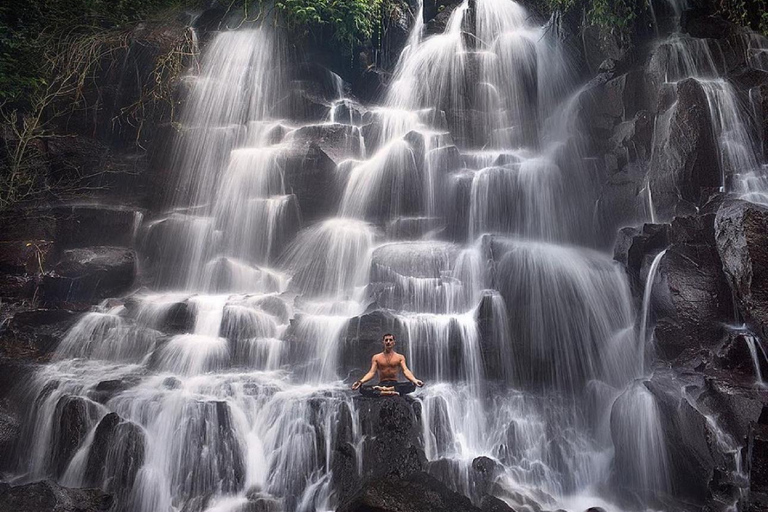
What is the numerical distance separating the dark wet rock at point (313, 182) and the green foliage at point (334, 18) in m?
6.51

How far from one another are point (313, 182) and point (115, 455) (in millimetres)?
9198

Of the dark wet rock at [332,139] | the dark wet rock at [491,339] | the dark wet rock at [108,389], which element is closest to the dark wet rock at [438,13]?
the dark wet rock at [332,139]

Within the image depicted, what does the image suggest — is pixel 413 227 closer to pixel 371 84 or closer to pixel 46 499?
pixel 371 84

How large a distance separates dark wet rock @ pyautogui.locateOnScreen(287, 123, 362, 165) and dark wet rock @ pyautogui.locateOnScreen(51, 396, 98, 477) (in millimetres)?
9516

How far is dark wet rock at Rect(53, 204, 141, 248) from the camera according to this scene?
13.4 metres

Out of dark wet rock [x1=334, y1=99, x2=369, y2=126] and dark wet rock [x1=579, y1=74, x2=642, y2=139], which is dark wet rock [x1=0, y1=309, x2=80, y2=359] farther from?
dark wet rock [x1=579, y1=74, x2=642, y2=139]

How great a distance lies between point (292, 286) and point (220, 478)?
18.2 feet

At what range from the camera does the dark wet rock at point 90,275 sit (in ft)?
38.9

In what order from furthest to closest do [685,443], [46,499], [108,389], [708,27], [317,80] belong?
[317,80]
[708,27]
[108,389]
[685,443]
[46,499]

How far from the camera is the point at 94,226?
13.7 metres

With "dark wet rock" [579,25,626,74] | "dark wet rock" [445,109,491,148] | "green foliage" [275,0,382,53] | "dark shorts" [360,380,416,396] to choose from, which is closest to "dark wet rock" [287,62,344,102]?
"green foliage" [275,0,382,53]

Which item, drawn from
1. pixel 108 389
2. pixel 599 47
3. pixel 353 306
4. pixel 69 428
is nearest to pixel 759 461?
pixel 353 306

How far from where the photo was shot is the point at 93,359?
10086 millimetres

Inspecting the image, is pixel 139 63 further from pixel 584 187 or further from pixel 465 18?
pixel 584 187
